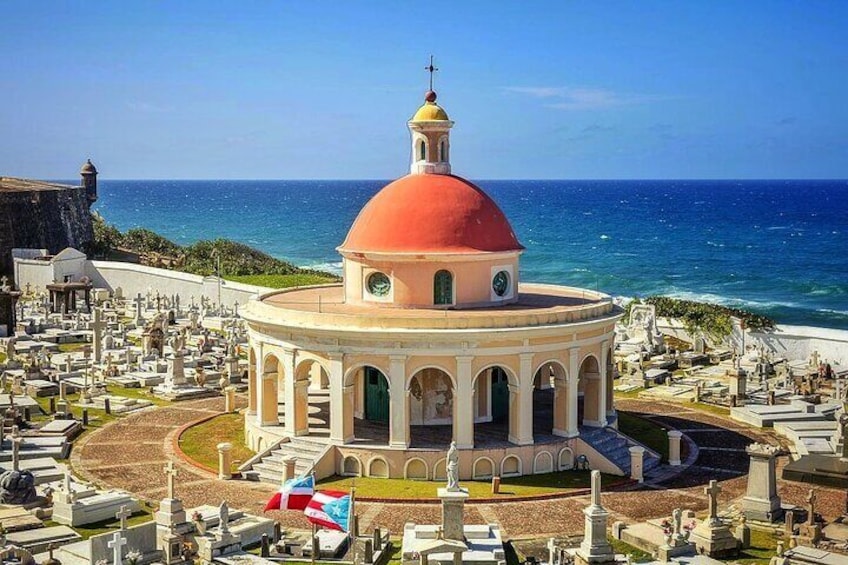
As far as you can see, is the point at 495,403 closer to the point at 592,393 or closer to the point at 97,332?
the point at 592,393

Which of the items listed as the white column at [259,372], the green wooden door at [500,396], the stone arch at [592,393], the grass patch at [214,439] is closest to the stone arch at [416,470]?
the green wooden door at [500,396]

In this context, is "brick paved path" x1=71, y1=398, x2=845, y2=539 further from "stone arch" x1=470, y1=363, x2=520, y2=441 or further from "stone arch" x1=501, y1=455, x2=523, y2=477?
"stone arch" x1=470, y1=363, x2=520, y2=441

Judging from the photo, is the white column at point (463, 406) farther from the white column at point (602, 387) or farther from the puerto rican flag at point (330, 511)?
the puerto rican flag at point (330, 511)

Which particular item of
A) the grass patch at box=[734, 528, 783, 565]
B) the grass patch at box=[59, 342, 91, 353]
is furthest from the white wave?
the grass patch at box=[734, 528, 783, 565]

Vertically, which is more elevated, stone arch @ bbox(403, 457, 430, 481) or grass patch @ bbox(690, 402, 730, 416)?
stone arch @ bbox(403, 457, 430, 481)

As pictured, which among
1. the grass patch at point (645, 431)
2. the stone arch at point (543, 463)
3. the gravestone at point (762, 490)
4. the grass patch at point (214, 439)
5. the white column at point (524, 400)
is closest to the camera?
the gravestone at point (762, 490)

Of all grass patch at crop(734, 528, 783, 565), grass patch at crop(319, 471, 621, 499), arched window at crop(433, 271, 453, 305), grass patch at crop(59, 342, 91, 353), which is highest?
arched window at crop(433, 271, 453, 305)
